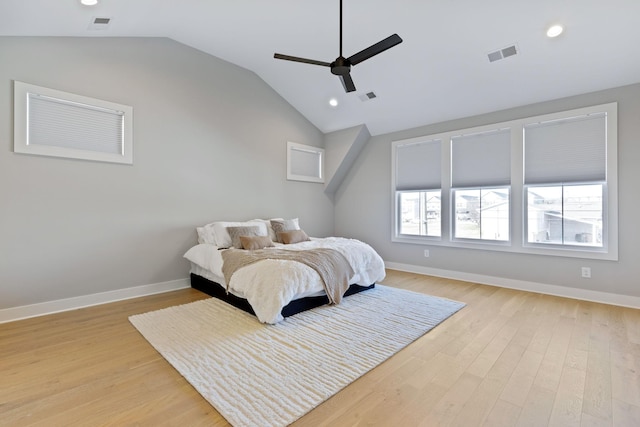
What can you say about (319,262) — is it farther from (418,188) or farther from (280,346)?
(418,188)

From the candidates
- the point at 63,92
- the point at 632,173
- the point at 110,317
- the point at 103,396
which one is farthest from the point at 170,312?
the point at 632,173

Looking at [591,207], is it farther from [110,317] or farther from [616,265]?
[110,317]

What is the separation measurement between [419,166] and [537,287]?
2.63 metres

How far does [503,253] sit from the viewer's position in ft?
14.7

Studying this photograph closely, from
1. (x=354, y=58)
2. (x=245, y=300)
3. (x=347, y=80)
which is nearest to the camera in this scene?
(x=354, y=58)

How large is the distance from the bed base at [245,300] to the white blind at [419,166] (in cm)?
224

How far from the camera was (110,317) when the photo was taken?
3180 millimetres

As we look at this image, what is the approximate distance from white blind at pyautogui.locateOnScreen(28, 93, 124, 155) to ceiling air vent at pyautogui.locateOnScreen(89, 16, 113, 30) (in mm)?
880

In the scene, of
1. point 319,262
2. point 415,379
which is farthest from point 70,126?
point 415,379

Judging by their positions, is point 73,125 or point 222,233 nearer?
point 73,125

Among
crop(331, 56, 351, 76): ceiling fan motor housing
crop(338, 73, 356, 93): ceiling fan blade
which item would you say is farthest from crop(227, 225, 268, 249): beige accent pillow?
crop(331, 56, 351, 76): ceiling fan motor housing

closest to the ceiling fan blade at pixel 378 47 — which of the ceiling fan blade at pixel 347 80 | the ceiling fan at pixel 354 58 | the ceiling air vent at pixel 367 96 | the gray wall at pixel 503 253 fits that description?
Result: the ceiling fan at pixel 354 58

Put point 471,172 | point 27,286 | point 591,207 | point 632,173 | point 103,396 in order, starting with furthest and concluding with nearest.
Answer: point 471,172, point 591,207, point 632,173, point 27,286, point 103,396

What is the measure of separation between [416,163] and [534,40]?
250 centimetres
